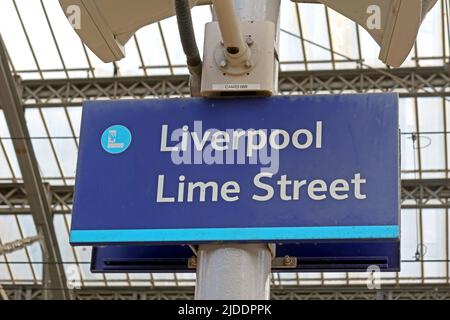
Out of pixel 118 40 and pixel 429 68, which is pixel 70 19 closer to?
pixel 118 40

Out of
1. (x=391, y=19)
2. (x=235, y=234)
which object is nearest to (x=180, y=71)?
(x=391, y=19)

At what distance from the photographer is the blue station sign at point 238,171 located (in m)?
3.56

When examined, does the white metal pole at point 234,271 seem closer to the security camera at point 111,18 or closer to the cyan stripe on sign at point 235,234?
the cyan stripe on sign at point 235,234

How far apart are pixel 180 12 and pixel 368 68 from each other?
2089 centimetres

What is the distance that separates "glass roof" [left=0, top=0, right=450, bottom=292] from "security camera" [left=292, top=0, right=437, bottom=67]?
18111 millimetres

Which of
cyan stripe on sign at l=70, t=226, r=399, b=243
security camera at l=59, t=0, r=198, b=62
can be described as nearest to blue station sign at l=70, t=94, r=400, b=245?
cyan stripe on sign at l=70, t=226, r=399, b=243

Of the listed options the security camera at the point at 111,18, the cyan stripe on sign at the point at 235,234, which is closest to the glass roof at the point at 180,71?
the security camera at the point at 111,18

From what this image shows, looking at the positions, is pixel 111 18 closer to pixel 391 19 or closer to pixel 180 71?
pixel 391 19

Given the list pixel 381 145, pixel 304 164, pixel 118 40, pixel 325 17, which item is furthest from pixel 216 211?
pixel 325 17

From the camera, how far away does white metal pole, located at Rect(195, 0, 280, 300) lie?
11.2ft

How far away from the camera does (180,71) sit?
24672 millimetres

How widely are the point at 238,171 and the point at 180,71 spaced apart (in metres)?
21.1

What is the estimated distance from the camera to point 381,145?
365cm

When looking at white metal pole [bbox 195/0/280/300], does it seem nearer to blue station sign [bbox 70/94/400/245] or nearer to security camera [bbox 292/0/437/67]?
blue station sign [bbox 70/94/400/245]
